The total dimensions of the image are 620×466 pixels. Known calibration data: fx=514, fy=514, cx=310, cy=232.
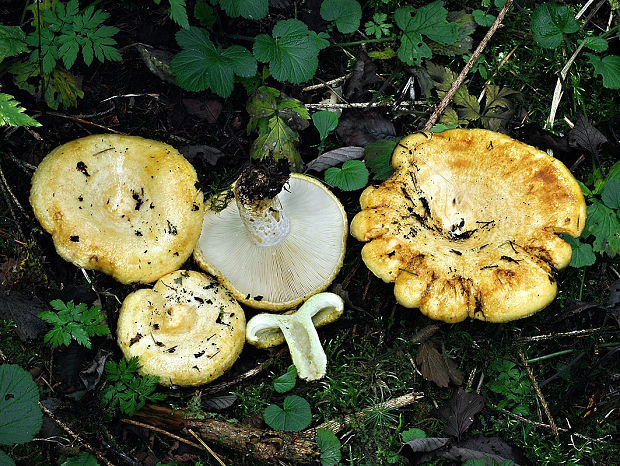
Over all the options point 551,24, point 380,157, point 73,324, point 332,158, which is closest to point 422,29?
point 551,24

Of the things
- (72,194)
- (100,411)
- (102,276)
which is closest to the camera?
(100,411)

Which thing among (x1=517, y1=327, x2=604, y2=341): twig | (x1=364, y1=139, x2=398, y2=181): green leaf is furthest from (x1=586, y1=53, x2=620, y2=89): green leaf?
(x1=517, y1=327, x2=604, y2=341): twig

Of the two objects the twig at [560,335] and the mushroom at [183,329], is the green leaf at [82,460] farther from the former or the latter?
the twig at [560,335]

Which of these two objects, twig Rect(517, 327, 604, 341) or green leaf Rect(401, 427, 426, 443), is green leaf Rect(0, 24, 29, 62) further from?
twig Rect(517, 327, 604, 341)

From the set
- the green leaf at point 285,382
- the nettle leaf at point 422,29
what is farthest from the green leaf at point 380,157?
the green leaf at point 285,382

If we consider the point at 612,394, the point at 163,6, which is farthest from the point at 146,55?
the point at 612,394

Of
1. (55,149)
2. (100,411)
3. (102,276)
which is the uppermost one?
(55,149)

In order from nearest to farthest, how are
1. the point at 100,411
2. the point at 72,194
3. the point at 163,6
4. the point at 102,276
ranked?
the point at 100,411, the point at 72,194, the point at 102,276, the point at 163,6

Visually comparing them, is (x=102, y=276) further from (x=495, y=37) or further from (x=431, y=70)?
(x=495, y=37)
